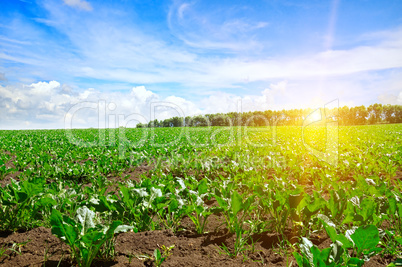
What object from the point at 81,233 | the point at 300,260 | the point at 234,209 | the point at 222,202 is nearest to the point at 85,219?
the point at 81,233

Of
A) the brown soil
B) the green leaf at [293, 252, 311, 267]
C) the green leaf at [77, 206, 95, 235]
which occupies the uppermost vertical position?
the green leaf at [77, 206, 95, 235]

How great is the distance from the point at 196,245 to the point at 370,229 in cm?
159

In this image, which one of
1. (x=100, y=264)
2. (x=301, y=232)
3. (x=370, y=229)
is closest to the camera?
(x=370, y=229)

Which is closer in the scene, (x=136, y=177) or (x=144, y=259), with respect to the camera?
(x=144, y=259)

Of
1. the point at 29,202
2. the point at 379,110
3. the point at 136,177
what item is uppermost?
the point at 379,110

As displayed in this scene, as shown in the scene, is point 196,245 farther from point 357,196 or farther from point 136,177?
point 136,177

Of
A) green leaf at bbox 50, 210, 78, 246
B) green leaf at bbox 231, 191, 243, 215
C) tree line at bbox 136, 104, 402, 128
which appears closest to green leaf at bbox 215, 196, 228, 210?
green leaf at bbox 231, 191, 243, 215

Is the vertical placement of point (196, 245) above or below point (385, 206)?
below

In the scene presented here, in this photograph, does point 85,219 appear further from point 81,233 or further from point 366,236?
point 366,236

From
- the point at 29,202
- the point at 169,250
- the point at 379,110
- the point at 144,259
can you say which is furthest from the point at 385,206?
the point at 379,110

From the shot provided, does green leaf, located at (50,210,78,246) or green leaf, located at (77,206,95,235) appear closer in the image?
green leaf, located at (50,210,78,246)

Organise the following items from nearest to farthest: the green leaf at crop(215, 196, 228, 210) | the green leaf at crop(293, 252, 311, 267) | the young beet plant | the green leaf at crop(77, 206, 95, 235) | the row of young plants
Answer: the green leaf at crop(293, 252, 311, 267) → the young beet plant → the green leaf at crop(77, 206, 95, 235) → the row of young plants → the green leaf at crop(215, 196, 228, 210)

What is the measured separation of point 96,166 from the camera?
24.4 ft

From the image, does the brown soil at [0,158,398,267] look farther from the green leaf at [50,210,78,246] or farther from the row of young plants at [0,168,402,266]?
the green leaf at [50,210,78,246]
